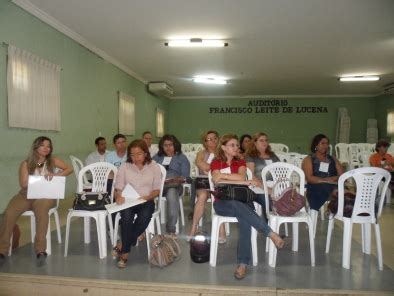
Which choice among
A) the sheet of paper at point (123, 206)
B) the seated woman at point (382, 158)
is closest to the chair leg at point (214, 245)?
the sheet of paper at point (123, 206)

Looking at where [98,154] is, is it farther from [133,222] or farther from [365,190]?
[365,190]

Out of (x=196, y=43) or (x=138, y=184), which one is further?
(x=196, y=43)

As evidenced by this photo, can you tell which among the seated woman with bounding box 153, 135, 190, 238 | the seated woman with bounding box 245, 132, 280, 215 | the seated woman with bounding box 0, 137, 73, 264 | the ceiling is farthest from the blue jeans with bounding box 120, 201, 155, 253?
the ceiling

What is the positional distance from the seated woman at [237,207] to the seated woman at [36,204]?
1.55 m

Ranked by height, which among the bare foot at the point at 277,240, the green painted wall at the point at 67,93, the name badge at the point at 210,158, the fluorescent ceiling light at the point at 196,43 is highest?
the fluorescent ceiling light at the point at 196,43

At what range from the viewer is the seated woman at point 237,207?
287 cm

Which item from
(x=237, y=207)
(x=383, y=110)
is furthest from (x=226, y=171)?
(x=383, y=110)

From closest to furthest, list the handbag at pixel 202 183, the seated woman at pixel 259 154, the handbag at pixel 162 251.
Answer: the handbag at pixel 162 251 → the handbag at pixel 202 183 → the seated woman at pixel 259 154

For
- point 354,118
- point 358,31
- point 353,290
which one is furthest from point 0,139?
point 354,118

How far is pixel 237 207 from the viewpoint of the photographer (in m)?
3.02

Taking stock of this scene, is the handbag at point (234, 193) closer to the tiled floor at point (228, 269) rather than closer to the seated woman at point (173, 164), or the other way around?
the tiled floor at point (228, 269)

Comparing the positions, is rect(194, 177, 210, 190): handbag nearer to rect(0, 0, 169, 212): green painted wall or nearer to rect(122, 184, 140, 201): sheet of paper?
rect(122, 184, 140, 201): sheet of paper

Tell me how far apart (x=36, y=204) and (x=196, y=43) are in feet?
13.8

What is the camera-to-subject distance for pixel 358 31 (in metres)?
5.75
